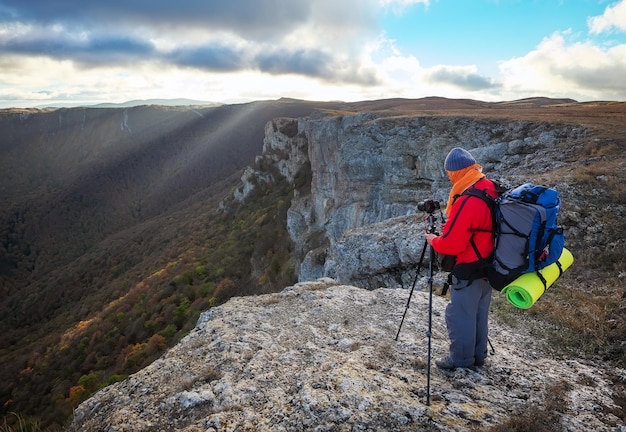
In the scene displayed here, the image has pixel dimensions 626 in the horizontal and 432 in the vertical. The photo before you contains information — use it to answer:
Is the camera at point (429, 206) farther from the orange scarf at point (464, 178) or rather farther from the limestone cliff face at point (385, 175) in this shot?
the limestone cliff face at point (385, 175)

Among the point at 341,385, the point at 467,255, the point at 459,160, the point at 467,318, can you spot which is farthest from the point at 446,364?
the point at 459,160

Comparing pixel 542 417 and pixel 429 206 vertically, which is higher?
pixel 429 206

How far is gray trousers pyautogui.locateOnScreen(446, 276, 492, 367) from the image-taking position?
4.69 metres

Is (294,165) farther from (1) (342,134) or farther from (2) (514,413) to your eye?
(2) (514,413)

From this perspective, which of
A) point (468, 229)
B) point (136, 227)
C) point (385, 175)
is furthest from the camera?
point (136, 227)

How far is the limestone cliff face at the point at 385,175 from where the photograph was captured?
43.9 ft

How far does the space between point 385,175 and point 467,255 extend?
2164cm

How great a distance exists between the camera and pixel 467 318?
4.73 meters

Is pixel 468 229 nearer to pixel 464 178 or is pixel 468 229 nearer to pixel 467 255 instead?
pixel 467 255

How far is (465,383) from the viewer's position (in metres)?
4.75

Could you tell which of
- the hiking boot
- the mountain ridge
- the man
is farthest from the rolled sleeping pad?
the mountain ridge

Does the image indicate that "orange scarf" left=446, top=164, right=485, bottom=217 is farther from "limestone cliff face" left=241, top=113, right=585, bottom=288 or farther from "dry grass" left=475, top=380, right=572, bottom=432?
"limestone cliff face" left=241, top=113, right=585, bottom=288

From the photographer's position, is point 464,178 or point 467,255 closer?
point 467,255

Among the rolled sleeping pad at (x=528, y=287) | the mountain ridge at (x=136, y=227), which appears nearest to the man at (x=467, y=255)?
the rolled sleeping pad at (x=528, y=287)
